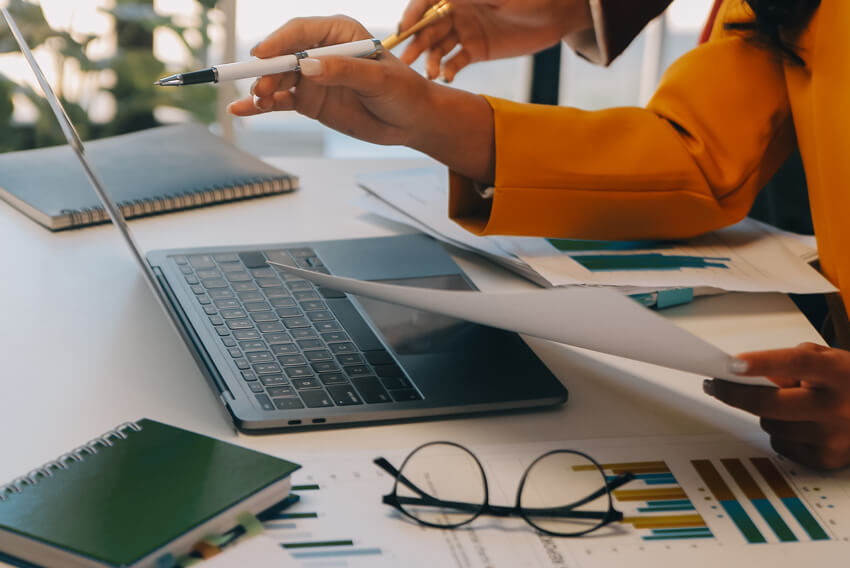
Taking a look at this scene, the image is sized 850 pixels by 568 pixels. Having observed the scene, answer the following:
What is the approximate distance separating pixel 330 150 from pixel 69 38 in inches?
54.2

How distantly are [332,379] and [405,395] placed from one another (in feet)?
0.18

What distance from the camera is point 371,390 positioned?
24.5 inches

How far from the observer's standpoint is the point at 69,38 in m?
2.29

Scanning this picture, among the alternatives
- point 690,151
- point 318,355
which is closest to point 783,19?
point 690,151

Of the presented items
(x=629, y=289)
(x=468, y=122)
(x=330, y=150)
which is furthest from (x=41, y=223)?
(x=330, y=150)

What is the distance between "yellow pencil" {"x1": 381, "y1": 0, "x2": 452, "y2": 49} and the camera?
1010 mm

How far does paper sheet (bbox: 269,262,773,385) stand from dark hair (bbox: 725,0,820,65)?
0.52m

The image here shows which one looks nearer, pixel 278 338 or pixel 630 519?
pixel 630 519

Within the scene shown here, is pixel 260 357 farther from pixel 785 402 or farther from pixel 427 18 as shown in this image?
pixel 427 18

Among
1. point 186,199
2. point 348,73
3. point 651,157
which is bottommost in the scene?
point 186,199

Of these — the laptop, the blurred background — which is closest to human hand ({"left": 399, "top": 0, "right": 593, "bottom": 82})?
the laptop

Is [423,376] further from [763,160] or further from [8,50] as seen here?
[8,50]

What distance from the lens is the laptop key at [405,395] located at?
614 millimetres

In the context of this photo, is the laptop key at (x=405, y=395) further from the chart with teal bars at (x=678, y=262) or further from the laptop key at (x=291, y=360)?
the chart with teal bars at (x=678, y=262)
